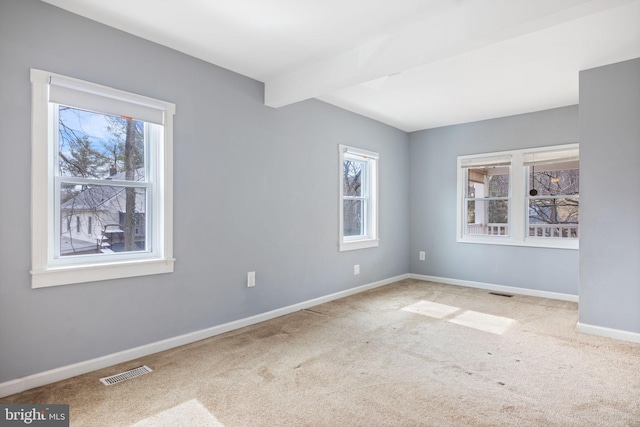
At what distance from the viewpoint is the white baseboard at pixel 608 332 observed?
3.10 metres

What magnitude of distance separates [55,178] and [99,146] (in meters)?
0.37

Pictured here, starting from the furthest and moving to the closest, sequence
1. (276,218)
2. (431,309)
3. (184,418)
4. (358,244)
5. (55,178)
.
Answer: (358,244)
(431,309)
(276,218)
(55,178)
(184,418)

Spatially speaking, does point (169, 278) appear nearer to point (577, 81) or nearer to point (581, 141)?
point (581, 141)

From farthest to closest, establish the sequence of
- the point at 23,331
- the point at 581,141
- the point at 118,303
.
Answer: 1. the point at 581,141
2. the point at 118,303
3. the point at 23,331

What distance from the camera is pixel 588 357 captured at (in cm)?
277

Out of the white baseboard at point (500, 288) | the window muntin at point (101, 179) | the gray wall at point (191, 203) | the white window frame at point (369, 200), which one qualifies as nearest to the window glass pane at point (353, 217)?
the white window frame at point (369, 200)

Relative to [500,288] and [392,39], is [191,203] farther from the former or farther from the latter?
[500,288]

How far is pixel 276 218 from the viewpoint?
3.78 meters

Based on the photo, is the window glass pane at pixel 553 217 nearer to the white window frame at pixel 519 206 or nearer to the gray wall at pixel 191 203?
the white window frame at pixel 519 206

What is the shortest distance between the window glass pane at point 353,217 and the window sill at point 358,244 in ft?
0.56

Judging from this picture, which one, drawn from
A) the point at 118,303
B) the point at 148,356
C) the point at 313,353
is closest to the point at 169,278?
the point at 118,303

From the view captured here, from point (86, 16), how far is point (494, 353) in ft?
12.7

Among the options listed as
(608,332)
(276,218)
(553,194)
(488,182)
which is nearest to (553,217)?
(553,194)

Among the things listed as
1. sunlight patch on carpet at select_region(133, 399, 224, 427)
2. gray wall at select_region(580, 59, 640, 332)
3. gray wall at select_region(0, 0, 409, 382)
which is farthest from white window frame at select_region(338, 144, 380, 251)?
sunlight patch on carpet at select_region(133, 399, 224, 427)
